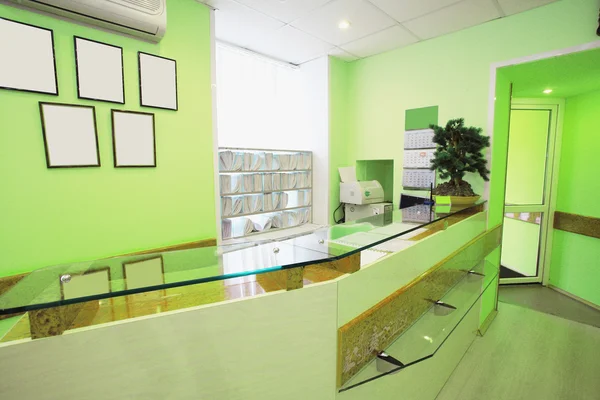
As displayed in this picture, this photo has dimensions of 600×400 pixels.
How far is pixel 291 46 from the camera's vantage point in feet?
11.1

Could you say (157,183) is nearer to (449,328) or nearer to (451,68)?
(449,328)

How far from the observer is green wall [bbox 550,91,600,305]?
3523 mm

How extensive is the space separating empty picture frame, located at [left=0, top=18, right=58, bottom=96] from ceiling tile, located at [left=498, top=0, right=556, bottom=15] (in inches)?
138

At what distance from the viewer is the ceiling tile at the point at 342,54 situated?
3.53 m

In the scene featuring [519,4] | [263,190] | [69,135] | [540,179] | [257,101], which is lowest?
[263,190]

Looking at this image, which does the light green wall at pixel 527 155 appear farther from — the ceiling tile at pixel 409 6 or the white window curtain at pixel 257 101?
the white window curtain at pixel 257 101

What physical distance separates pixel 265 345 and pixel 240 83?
3313 millimetres

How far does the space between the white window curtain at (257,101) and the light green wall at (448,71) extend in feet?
2.83

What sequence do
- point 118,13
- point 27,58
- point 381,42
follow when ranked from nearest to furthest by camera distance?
point 27,58 → point 118,13 → point 381,42

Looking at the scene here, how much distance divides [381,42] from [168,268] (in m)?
3.43

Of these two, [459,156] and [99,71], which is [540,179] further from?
[99,71]

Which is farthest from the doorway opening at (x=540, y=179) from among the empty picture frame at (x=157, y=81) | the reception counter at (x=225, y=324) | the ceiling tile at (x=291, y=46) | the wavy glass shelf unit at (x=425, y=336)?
the empty picture frame at (x=157, y=81)

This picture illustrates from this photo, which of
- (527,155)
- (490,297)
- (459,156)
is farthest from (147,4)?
(527,155)

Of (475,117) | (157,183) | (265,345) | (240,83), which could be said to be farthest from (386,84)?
(265,345)
